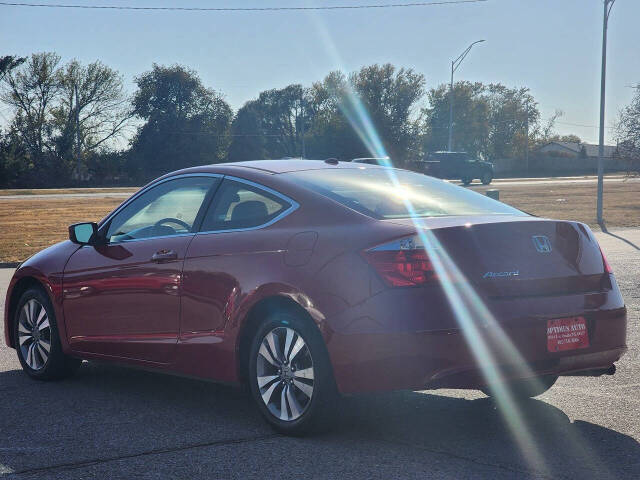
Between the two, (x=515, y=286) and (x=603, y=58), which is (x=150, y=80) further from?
(x=515, y=286)

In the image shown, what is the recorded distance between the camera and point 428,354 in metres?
4.86

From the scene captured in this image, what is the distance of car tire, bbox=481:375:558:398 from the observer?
612cm

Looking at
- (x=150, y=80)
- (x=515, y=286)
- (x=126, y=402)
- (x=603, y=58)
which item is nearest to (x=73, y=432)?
(x=126, y=402)

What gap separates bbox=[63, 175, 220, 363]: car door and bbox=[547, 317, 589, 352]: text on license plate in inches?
87.3

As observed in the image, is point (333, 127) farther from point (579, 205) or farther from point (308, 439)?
point (308, 439)

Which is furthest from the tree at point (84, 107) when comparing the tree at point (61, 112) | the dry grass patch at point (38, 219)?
the dry grass patch at point (38, 219)

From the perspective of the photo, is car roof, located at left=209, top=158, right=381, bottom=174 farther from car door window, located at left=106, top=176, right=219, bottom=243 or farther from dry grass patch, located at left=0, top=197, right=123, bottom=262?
dry grass patch, located at left=0, top=197, right=123, bottom=262

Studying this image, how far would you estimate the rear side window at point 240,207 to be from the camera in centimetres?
573

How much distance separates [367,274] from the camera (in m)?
4.97

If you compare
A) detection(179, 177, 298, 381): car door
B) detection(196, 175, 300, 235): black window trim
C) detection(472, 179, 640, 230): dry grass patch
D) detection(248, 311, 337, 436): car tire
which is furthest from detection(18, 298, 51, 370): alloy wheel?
detection(472, 179, 640, 230): dry grass patch

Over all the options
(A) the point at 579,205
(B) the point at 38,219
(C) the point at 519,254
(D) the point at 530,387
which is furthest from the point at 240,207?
(A) the point at 579,205

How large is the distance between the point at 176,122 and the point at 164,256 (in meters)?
87.2

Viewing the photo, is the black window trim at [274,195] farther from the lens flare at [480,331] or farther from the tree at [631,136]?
the tree at [631,136]

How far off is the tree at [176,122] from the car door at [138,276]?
7952cm
